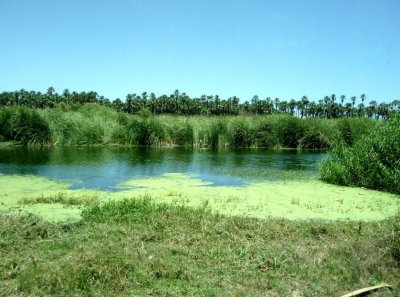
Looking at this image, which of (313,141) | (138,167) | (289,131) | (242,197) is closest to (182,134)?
(289,131)

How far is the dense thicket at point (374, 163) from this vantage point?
9.87 metres

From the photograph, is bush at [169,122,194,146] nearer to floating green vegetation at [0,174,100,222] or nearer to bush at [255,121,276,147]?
bush at [255,121,276,147]

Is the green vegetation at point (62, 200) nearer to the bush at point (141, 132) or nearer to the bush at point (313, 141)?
the bush at point (141, 132)

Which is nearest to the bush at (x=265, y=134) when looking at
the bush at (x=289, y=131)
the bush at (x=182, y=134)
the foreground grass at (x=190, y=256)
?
the bush at (x=289, y=131)

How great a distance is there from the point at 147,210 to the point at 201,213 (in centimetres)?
87

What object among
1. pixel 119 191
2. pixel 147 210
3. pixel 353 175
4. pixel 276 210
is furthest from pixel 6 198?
pixel 353 175

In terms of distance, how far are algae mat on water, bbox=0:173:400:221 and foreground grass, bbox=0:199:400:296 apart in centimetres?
99

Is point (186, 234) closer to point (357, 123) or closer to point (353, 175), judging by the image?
point (353, 175)

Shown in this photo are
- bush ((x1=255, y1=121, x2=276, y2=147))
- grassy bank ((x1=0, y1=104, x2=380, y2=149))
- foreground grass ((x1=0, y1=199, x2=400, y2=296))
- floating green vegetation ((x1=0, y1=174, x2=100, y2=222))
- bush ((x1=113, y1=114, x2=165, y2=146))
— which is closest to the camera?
foreground grass ((x1=0, y1=199, x2=400, y2=296))

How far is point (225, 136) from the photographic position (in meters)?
24.6

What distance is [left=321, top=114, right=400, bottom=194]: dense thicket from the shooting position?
9.87m

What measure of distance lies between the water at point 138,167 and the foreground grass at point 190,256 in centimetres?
469

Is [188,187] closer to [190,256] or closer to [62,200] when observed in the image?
[62,200]

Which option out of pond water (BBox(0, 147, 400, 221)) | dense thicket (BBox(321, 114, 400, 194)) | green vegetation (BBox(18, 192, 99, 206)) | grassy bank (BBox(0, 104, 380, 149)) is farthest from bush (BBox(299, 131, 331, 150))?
green vegetation (BBox(18, 192, 99, 206))
